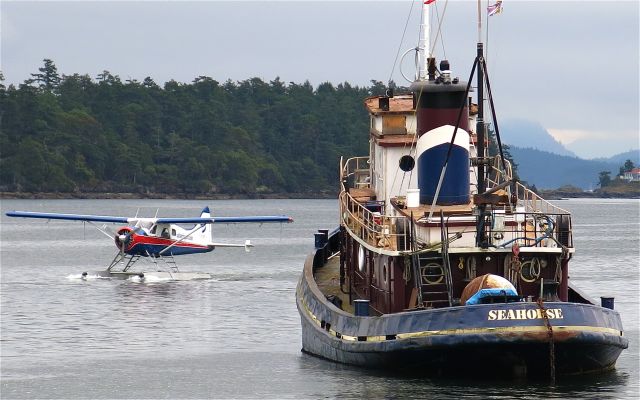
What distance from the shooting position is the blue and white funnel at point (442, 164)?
1287 inches

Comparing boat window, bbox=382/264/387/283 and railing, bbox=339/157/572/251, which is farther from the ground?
railing, bbox=339/157/572/251

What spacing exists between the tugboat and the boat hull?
3 cm

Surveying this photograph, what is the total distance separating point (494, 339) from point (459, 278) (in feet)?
8.06

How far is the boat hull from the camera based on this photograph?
1137 inches

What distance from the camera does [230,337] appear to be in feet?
141

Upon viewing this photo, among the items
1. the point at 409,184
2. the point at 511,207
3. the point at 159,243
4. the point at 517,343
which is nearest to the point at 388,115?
the point at 409,184

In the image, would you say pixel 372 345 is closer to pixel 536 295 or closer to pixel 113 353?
pixel 536 295

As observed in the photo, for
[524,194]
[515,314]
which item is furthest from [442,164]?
[515,314]

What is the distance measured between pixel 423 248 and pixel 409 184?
15.3 ft

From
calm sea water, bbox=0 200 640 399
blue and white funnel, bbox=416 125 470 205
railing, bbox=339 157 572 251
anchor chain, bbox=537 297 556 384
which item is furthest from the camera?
blue and white funnel, bbox=416 125 470 205

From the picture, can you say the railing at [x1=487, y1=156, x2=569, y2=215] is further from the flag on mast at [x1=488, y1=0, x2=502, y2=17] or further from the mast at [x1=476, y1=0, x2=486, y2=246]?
the flag on mast at [x1=488, y1=0, x2=502, y2=17]

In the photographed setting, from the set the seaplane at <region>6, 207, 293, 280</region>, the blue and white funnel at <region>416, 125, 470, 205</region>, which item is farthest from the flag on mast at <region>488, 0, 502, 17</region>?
the seaplane at <region>6, 207, 293, 280</region>

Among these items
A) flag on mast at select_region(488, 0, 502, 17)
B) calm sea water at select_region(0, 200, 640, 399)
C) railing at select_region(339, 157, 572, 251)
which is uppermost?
flag on mast at select_region(488, 0, 502, 17)

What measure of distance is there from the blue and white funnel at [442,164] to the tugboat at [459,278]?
0.9 inches
